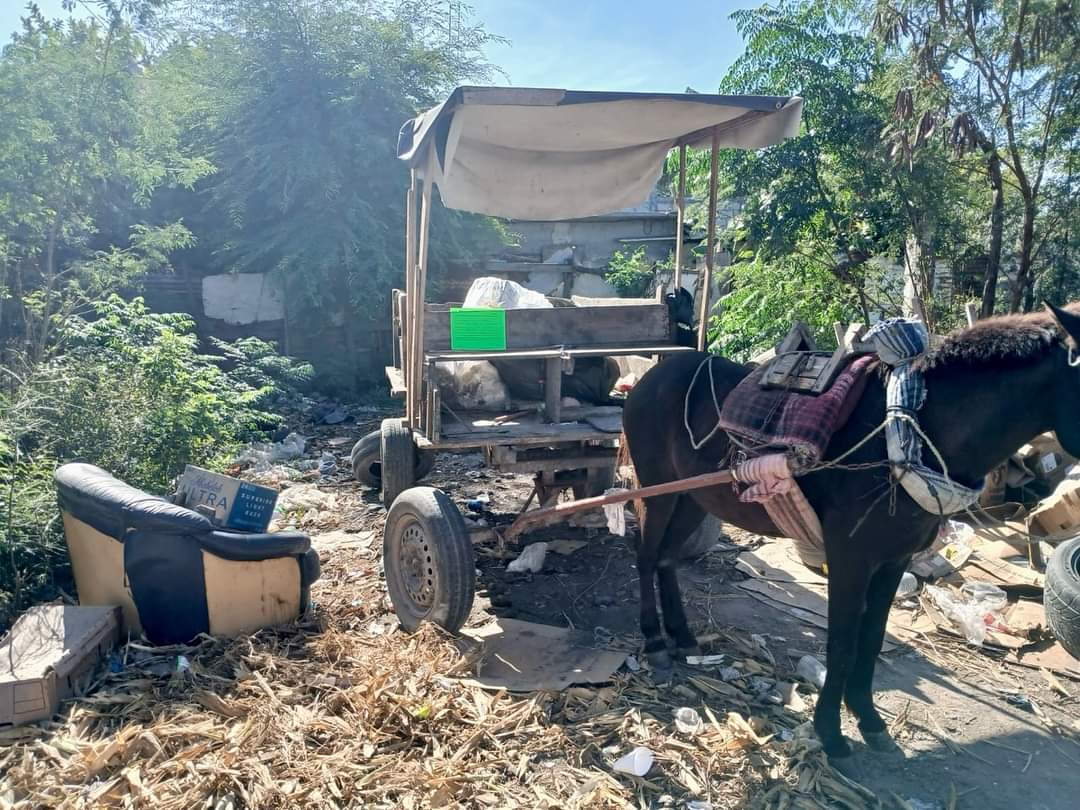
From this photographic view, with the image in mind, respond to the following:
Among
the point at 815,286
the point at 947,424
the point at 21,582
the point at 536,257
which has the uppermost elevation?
the point at 536,257

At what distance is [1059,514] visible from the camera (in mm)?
5297

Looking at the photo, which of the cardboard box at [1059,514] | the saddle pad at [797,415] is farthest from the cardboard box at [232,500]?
the cardboard box at [1059,514]

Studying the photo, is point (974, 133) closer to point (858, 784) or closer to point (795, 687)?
point (795, 687)

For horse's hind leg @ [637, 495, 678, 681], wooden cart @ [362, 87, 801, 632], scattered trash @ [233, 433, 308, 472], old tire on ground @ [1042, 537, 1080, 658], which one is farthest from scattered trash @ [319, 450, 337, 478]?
old tire on ground @ [1042, 537, 1080, 658]

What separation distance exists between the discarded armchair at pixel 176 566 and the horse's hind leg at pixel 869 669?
2866mm

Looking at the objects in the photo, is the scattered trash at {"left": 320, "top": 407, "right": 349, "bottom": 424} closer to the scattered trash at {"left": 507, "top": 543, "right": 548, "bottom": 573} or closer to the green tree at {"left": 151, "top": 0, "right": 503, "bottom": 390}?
the green tree at {"left": 151, "top": 0, "right": 503, "bottom": 390}

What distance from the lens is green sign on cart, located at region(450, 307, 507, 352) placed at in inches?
182

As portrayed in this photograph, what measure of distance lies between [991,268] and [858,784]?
Result: 24.6 feet

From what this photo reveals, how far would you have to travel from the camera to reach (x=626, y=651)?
13.7 ft

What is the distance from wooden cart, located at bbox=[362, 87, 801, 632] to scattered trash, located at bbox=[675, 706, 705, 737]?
43.2 inches

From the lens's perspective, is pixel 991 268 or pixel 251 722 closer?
pixel 251 722

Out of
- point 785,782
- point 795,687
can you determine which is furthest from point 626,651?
point 785,782

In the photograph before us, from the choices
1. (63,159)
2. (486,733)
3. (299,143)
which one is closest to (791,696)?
(486,733)

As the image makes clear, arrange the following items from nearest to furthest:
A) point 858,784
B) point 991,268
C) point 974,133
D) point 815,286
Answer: point 858,784
point 974,133
point 991,268
point 815,286
